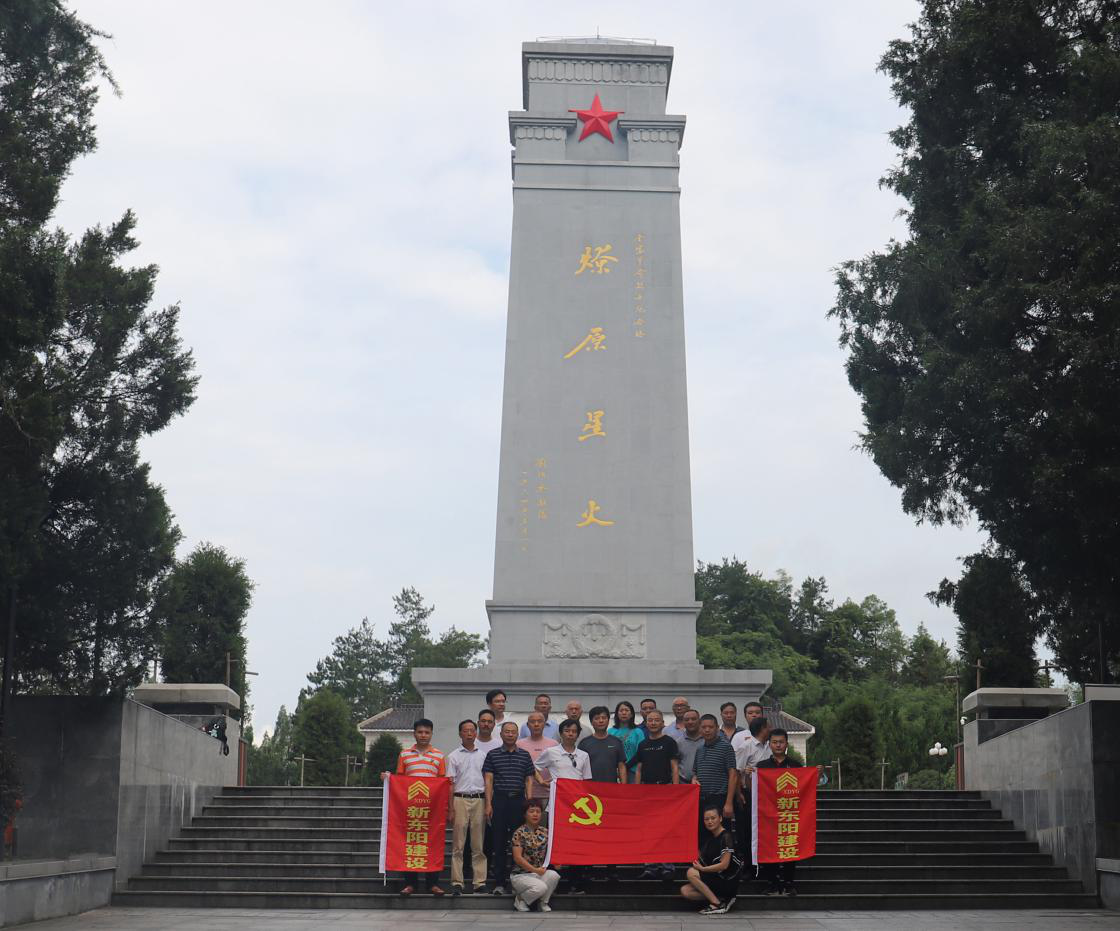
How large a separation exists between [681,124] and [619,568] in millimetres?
5976

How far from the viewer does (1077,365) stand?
9008 millimetres

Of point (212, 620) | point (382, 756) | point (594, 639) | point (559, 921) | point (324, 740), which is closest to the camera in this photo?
point (559, 921)

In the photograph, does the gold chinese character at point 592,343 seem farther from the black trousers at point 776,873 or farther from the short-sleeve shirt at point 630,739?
the black trousers at point 776,873

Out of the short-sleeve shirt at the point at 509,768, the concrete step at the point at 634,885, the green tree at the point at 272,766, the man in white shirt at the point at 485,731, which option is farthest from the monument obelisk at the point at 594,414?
the green tree at the point at 272,766

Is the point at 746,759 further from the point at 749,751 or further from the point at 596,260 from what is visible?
the point at 596,260

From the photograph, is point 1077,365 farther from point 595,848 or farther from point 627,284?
point 627,284

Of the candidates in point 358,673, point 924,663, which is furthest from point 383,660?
point 924,663

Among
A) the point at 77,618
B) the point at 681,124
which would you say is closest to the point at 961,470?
the point at 77,618

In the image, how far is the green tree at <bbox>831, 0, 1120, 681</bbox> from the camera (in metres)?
9.18

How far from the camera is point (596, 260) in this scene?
17.9m

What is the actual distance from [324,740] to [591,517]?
17.0m

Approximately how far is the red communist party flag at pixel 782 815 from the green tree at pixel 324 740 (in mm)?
23280

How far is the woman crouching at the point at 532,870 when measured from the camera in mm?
9234

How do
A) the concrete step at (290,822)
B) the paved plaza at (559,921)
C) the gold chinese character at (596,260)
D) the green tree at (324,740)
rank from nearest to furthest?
the paved plaza at (559,921)
the concrete step at (290,822)
the gold chinese character at (596,260)
the green tree at (324,740)
